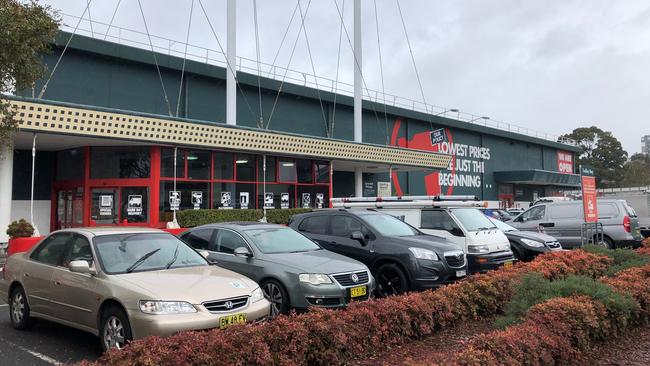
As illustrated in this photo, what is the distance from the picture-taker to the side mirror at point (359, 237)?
9.82 meters

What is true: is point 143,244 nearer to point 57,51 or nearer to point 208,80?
point 57,51

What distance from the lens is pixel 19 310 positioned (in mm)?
7441

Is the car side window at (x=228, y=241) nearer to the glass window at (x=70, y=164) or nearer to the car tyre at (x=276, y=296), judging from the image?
the car tyre at (x=276, y=296)

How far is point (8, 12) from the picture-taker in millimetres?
7820

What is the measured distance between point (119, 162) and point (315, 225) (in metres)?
11.0

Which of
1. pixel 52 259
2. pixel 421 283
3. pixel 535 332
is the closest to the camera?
pixel 535 332

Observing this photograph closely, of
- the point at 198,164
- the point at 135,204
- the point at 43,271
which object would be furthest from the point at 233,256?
the point at 198,164

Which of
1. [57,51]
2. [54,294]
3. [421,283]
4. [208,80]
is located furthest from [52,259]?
[208,80]

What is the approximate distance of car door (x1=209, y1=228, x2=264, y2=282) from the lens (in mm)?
8016

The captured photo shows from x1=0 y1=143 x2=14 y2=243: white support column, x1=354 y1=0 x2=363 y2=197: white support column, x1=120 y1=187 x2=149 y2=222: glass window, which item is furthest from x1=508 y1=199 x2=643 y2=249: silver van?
x1=0 y1=143 x2=14 y2=243: white support column

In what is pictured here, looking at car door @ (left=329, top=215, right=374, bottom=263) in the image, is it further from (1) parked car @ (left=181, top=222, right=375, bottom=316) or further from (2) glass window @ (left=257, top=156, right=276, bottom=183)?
(2) glass window @ (left=257, top=156, right=276, bottom=183)

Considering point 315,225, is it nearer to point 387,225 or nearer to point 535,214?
point 387,225

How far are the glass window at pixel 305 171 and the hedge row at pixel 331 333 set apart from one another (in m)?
17.1

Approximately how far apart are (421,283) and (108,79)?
19.0 m
